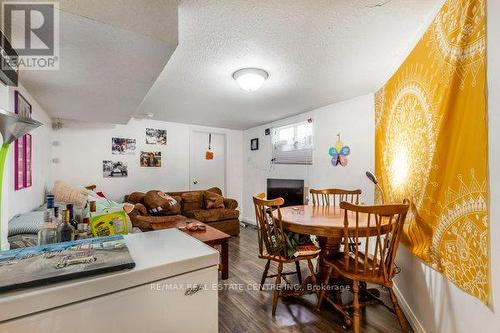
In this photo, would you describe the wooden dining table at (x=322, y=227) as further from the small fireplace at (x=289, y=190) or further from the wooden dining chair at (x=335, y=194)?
the small fireplace at (x=289, y=190)

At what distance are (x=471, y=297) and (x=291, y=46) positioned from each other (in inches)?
78.4

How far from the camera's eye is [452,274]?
1267 mm

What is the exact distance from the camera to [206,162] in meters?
5.41

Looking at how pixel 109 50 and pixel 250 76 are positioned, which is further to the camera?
pixel 250 76

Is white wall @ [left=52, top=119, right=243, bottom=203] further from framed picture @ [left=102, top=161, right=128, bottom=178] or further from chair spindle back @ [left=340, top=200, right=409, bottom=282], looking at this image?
chair spindle back @ [left=340, top=200, right=409, bottom=282]

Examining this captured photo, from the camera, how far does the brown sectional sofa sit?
4.25 meters

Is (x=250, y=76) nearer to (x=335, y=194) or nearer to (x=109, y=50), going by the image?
(x=109, y=50)

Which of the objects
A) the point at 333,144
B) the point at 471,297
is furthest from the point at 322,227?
the point at 333,144

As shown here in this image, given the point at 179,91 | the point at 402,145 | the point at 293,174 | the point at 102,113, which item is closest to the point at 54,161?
the point at 102,113

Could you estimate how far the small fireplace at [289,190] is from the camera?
421 centimetres

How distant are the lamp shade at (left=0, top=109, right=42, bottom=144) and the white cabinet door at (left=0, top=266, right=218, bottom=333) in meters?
0.67

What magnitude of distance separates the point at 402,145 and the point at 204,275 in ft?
6.56

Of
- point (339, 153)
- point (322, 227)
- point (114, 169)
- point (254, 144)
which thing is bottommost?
point (322, 227)

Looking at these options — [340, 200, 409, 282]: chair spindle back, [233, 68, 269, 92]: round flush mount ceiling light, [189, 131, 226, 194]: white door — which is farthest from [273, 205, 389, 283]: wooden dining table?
[189, 131, 226, 194]: white door
